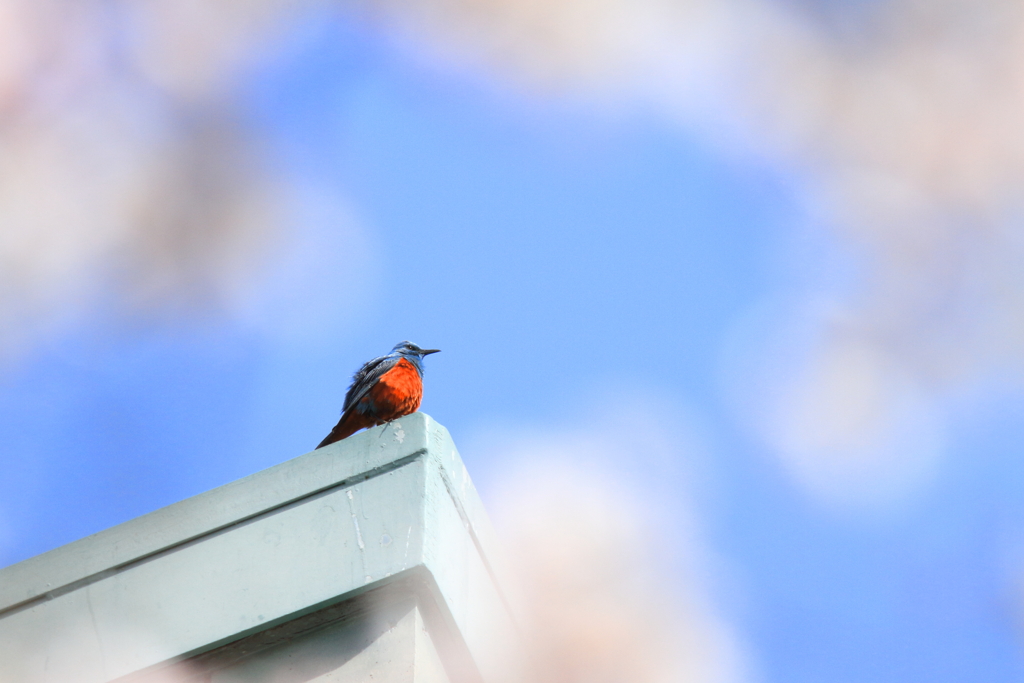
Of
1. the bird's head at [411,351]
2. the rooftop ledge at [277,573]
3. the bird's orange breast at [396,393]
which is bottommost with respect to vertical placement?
the rooftop ledge at [277,573]

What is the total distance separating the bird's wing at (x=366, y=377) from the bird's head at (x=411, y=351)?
22.2 inches

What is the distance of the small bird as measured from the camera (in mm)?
6176

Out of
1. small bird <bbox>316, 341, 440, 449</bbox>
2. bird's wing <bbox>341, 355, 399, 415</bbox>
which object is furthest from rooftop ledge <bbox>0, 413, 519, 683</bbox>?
bird's wing <bbox>341, 355, 399, 415</bbox>

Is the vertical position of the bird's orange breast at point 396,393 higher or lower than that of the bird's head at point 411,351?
lower

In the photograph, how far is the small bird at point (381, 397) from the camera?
6.18 metres

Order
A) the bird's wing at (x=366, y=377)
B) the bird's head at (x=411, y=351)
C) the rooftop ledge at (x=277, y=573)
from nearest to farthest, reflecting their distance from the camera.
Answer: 1. the rooftop ledge at (x=277, y=573)
2. the bird's wing at (x=366, y=377)
3. the bird's head at (x=411, y=351)

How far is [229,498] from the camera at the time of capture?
11.0 feet

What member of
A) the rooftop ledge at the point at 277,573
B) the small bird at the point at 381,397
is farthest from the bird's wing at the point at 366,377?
the rooftop ledge at the point at 277,573

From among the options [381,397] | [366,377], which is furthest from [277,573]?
[366,377]

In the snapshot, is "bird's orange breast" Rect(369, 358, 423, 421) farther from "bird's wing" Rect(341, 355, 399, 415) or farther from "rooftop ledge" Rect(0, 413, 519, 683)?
"rooftop ledge" Rect(0, 413, 519, 683)

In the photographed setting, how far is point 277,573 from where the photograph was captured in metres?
3.14

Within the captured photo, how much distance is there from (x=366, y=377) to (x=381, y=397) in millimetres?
439

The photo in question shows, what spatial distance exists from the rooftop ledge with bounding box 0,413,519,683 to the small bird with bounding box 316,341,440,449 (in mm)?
2669

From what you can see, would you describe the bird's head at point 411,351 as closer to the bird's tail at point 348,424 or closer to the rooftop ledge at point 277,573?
the bird's tail at point 348,424
